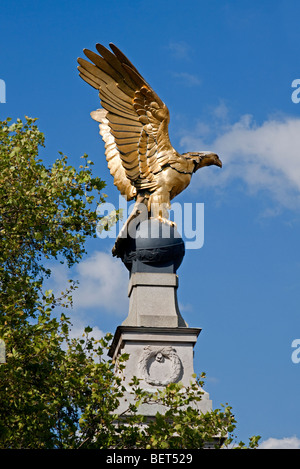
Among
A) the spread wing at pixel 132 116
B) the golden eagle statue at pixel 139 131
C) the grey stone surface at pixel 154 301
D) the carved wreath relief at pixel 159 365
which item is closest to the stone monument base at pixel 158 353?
the carved wreath relief at pixel 159 365

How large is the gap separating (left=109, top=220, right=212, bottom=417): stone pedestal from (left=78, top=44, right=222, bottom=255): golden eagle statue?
663 millimetres

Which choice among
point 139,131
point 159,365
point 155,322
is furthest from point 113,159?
point 159,365

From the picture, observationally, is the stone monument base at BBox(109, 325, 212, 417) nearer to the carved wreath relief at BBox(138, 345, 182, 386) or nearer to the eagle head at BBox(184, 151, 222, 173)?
the carved wreath relief at BBox(138, 345, 182, 386)

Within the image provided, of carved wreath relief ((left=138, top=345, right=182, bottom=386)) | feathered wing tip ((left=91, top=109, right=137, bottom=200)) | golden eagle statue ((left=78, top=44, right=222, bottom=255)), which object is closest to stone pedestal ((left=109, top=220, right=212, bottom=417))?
carved wreath relief ((left=138, top=345, right=182, bottom=386))

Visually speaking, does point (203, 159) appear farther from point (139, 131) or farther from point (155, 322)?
point (155, 322)

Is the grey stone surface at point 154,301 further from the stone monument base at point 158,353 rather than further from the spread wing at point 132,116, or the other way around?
the spread wing at point 132,116

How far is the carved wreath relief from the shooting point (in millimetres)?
18734

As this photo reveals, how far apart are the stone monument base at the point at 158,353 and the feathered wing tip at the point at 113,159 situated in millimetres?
3536

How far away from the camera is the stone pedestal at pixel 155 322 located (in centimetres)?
1877

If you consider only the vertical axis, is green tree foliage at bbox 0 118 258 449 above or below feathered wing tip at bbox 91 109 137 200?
below

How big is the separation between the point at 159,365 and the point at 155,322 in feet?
3.17

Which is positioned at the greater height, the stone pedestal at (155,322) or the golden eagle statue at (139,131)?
the golden eagle statue at (139,131)

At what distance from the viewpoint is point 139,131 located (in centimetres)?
2044
